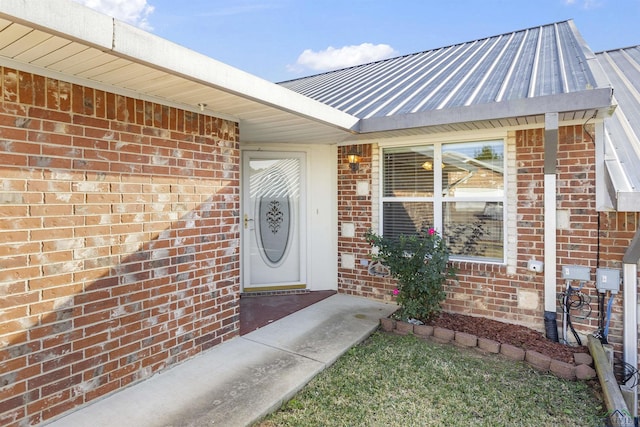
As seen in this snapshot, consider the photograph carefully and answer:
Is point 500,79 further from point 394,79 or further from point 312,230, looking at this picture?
point 312,230

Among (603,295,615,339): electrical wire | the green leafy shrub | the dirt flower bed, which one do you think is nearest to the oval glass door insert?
the green leafy shrub

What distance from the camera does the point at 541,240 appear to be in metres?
4.54

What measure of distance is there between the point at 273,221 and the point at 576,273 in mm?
4427

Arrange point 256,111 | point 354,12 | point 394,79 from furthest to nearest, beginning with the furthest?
point 354,12 → point 394,79 → point 256,111

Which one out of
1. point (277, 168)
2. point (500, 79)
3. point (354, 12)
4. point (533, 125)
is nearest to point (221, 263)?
point (277, 168)

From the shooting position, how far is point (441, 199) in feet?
17.5

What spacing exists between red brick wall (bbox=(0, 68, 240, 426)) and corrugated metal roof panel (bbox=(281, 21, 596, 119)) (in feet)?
8.81

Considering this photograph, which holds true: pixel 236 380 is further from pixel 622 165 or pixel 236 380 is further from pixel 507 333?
pixel 622 165

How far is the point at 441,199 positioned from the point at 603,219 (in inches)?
74.6

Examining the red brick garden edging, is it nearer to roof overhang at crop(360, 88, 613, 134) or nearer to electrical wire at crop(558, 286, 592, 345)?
electrical wire at crop(558, 286, 592, 345)

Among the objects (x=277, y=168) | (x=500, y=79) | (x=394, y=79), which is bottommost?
(x=277, y=168)

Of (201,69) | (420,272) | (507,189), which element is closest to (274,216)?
(420,272)

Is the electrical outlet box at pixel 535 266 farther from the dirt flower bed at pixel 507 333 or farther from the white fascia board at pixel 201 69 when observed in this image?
the white fascia board at pixel 201 69

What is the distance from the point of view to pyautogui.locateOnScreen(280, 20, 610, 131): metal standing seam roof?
13.9ft
